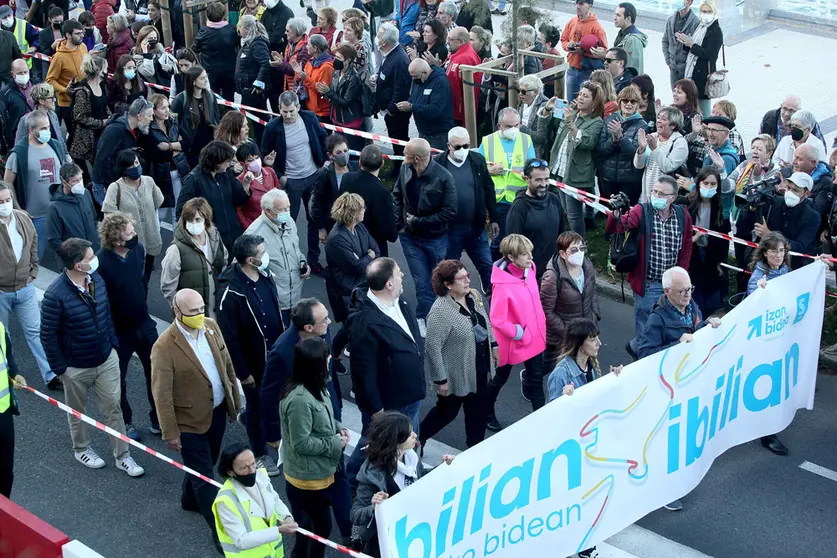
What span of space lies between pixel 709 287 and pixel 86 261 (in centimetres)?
509

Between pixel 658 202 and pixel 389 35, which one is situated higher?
pixel 389 35

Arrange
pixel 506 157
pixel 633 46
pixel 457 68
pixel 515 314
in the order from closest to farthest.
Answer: pixel 515 314 < pixel 506 157 < pixel 457 68 < pixel 633 46

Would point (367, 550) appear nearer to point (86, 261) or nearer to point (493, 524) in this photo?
point (493, 524)

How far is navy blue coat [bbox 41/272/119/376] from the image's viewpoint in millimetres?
8273

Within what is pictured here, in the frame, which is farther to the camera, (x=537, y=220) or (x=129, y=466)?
(x=537, y=220)

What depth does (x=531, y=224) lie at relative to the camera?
33.0 ft

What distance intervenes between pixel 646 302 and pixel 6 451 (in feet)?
16.5

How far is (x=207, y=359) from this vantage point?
7.88 meters

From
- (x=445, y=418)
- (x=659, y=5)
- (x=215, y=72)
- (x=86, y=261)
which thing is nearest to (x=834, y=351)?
(x=445, y=418)

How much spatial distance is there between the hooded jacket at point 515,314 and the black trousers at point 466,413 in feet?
1.15

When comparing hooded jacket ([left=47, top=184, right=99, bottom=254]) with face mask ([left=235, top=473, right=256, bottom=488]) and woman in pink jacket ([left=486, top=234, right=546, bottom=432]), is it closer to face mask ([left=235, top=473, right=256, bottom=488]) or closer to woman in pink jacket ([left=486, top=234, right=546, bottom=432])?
woman in pink jacket ([left=486, top=234, right=546, bottom=432])

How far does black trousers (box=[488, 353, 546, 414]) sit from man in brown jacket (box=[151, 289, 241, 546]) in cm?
200

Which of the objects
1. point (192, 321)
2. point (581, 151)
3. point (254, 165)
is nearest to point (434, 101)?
point (581, 151)

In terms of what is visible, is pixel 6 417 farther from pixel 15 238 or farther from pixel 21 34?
pixel 21 34
